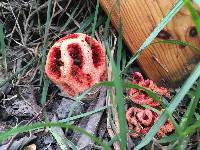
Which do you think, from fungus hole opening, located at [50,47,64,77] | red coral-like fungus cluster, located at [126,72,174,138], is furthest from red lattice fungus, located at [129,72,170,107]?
fungus hole opening, located at [50,47,64,77]

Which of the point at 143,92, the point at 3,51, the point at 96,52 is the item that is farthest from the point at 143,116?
the point at 3,51

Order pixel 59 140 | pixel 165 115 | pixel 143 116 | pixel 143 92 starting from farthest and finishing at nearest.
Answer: pixel 143 92 < pixel 143 116 < pixel 59 140 < pixel 165 115

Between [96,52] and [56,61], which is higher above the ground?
[96,52]

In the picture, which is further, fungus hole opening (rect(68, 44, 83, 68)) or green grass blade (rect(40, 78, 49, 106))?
green grass blade (rect(40, 78, 49, 106))

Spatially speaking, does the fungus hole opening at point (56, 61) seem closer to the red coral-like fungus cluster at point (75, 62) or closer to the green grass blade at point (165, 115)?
the red coral-like fungus cluster at point (75, 62)

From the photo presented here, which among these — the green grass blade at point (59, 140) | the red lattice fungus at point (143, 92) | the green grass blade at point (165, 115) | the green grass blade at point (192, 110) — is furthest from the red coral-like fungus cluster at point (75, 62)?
the green grass blade at point (192, 110)

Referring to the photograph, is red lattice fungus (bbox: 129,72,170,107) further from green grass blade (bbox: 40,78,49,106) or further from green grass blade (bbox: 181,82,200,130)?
green grass blade (bbox: 40,78,49,106)

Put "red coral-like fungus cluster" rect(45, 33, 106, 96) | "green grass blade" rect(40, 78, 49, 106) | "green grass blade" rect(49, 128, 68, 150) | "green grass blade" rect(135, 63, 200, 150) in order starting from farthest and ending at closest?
"green grass blade" rect(40, 78, 49, 106) → "red coral-like fungus cluster" rect(45, 33, 106, 96) → "green grass blade" rect(49, 128, 68, 150) → "green grass blade" rect(135, 63, 200, 150)

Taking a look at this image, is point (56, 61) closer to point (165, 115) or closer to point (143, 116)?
point (143, 116)

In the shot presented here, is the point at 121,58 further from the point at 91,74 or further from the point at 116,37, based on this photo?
the point at 91,74

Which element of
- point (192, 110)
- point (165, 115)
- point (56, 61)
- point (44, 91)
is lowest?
point (44, 91)
